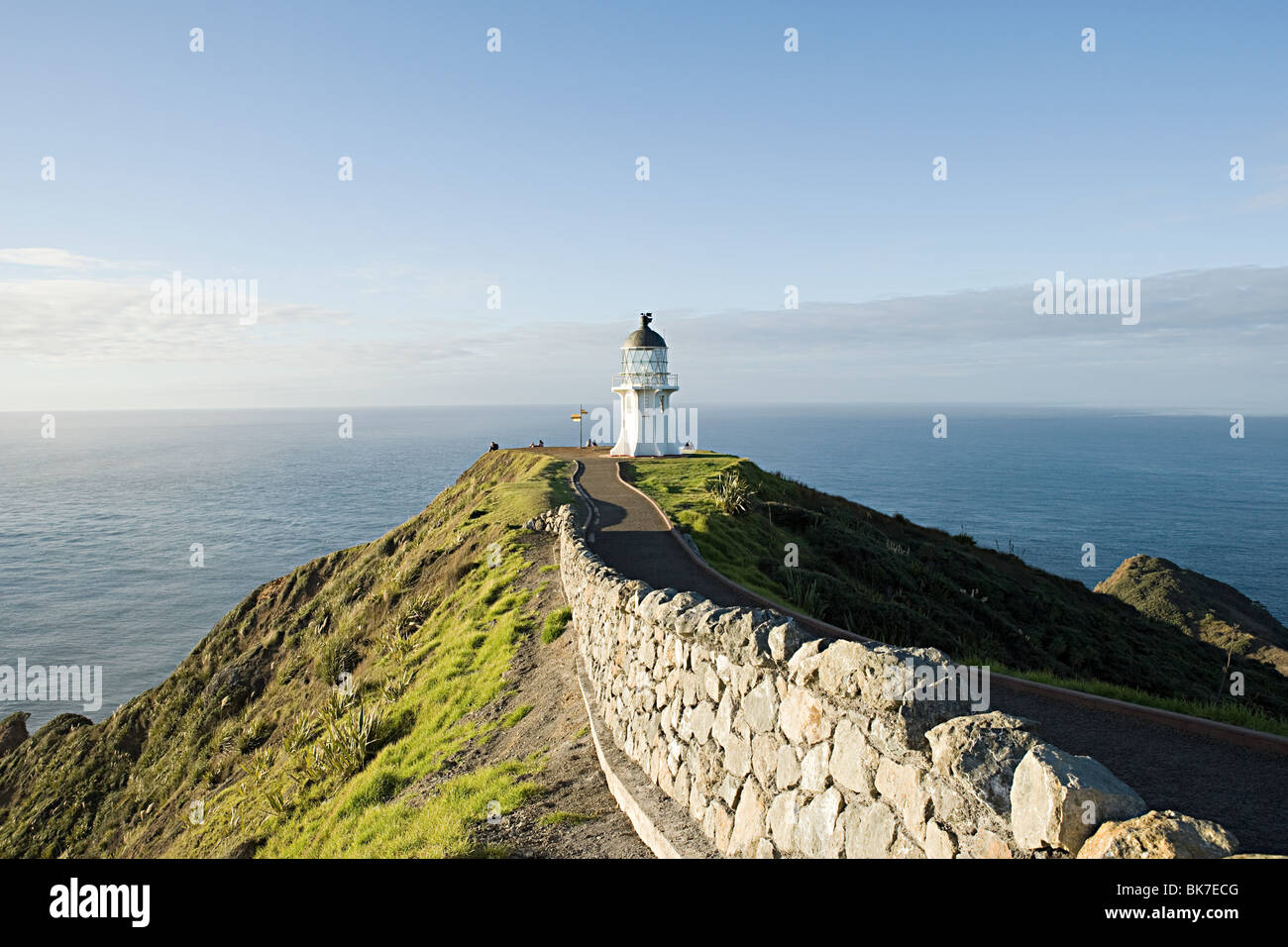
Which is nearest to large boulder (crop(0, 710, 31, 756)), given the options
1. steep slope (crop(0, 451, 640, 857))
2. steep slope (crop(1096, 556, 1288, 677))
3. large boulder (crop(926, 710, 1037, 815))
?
steep slope (crop(0, 451, 640, 857))

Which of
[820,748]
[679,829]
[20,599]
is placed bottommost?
[20,599]

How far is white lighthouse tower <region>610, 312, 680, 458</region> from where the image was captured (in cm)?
4447

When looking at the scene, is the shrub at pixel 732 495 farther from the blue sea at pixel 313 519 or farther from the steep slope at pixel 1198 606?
the blue sea at pixel 313 519

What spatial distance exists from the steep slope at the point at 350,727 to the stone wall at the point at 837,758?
1.31 m

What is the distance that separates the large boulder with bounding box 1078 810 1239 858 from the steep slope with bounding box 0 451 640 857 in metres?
4.46

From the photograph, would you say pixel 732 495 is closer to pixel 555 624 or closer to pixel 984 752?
pixel 555 624

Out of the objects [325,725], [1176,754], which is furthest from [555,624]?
[1176,754]

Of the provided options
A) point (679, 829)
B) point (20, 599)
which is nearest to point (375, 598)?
point (679, 829)

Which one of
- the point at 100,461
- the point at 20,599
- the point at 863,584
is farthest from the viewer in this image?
the point at 100,461

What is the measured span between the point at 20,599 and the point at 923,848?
269ft

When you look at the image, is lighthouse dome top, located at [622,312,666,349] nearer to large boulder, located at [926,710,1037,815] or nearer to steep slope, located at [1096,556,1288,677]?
steep slope, located at [1096,556,1288,677]

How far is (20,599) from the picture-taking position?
207 feet
